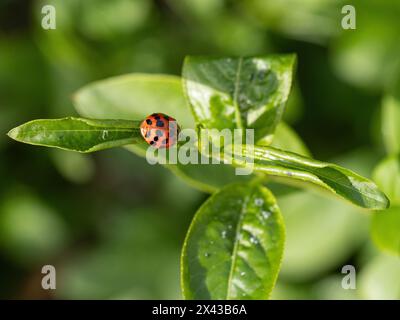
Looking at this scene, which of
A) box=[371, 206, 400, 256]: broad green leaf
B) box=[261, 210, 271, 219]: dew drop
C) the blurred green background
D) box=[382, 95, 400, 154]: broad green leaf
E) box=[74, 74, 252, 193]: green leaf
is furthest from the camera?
the blurred green background

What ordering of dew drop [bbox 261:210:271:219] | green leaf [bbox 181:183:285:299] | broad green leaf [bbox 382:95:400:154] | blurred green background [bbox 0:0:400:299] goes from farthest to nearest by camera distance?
blurred green background [bbox 0:0:400:299] < broad green leaf [bbox 382:95:400:154] < dew drop [bbox 261:210:271:219] < green leaf [bbox 181:183:285:299]

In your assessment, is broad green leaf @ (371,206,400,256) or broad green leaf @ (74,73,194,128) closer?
broad green leaf @ (371,206,400,256)

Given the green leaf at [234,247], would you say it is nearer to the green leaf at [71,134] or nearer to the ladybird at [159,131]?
the ladybird at [159,131]

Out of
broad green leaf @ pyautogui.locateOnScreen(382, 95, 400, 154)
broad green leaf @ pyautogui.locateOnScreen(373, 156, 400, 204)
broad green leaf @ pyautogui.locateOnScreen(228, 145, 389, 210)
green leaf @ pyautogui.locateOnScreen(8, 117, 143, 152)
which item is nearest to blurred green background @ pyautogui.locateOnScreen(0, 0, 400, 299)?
broad green leaf @ pyautogui.locateOnScreen(382, 95, 400, 154)

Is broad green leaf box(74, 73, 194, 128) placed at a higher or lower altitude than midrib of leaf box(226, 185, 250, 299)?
higher

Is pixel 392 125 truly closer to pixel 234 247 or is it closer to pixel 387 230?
Result: pixel 387 230

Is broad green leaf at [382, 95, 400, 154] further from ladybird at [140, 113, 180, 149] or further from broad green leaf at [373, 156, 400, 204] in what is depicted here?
ladybird at [140, 113, 180, 149]

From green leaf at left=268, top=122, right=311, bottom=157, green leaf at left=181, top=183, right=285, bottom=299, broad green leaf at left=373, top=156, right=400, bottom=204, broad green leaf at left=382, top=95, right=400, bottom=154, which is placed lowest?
green leaf at left=181, top=183, right=285, bottom=299

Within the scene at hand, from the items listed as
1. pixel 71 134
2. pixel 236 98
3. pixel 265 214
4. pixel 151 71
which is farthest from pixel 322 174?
pixel 151 71
